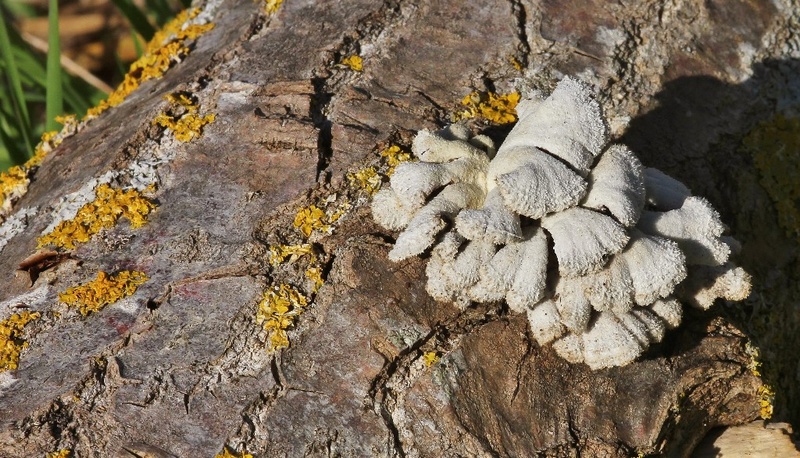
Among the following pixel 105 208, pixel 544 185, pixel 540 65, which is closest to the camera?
pixel 544 185

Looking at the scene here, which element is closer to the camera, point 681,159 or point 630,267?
point 630,267

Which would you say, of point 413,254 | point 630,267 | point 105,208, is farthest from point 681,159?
point 105,208

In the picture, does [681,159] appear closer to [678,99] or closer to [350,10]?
[678,99]

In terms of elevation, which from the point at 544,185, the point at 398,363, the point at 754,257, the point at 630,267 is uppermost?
the point at 544,185

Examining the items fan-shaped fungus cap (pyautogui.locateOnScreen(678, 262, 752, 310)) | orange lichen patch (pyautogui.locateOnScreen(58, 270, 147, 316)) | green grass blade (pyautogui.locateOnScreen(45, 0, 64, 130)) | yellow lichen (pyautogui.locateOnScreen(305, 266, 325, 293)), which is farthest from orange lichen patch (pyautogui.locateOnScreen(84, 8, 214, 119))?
A: fan-shaped fungus cap (pyautogui.locateOnScreen(678, 262, 752, 310))

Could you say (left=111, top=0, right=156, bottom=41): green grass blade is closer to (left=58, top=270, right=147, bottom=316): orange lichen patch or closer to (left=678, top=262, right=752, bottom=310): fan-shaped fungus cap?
(left=58, top=270, right=147, bottom=316): orange lichen patch

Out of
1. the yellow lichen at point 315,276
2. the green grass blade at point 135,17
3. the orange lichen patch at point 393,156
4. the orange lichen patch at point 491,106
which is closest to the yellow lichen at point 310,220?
Answer: the yellow lichen at point 315,276
